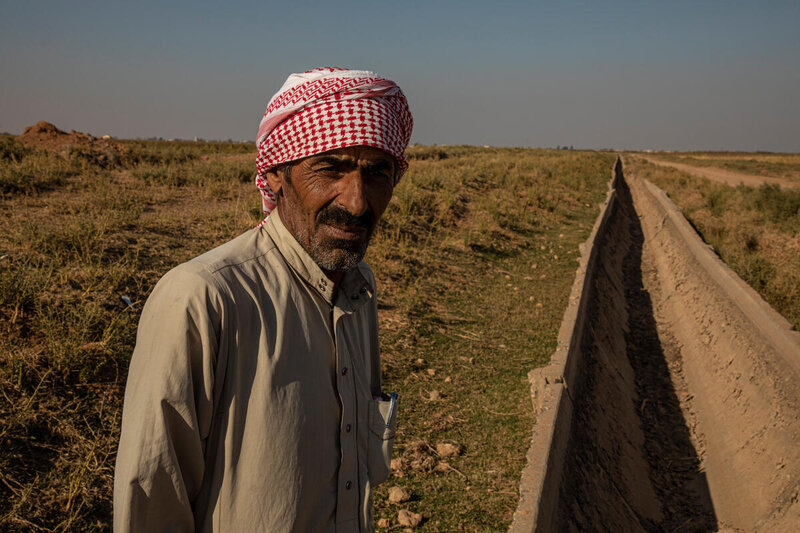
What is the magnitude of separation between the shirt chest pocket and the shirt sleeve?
59 cm

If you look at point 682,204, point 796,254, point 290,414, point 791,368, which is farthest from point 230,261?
point 682,204

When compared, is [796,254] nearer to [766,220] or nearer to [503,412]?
[766,220]

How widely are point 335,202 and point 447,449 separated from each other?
2872mm

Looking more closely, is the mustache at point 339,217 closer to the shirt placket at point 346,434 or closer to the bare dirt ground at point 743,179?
the shirt placket at point 346,434

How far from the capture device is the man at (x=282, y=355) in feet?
3.66

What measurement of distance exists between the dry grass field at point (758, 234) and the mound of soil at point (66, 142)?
1354 centimetres

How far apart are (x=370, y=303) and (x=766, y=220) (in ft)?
56.5

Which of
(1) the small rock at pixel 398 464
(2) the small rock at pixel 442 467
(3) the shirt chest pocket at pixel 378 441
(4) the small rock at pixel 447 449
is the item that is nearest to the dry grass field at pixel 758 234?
(4) the small rock at pixel 447 449

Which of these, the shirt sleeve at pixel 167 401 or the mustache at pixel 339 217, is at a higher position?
the mustache at pixel 339 217

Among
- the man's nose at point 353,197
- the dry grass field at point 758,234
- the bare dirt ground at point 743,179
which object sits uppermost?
the bare dirt ground at point 743,179

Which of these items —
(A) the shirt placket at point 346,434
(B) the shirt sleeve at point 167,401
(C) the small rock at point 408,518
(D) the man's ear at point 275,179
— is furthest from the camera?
(C) the small rock at point 408,518

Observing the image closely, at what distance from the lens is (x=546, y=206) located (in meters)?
14.9

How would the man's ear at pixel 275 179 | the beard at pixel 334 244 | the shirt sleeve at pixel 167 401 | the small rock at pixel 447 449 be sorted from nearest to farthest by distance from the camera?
the shirt sleeve at pixel 167 401, the beard at pixel 334 244, the man's ear at pixel 275 179, the small rock at pixel 447 449

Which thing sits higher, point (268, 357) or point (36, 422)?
point (268, 357)
